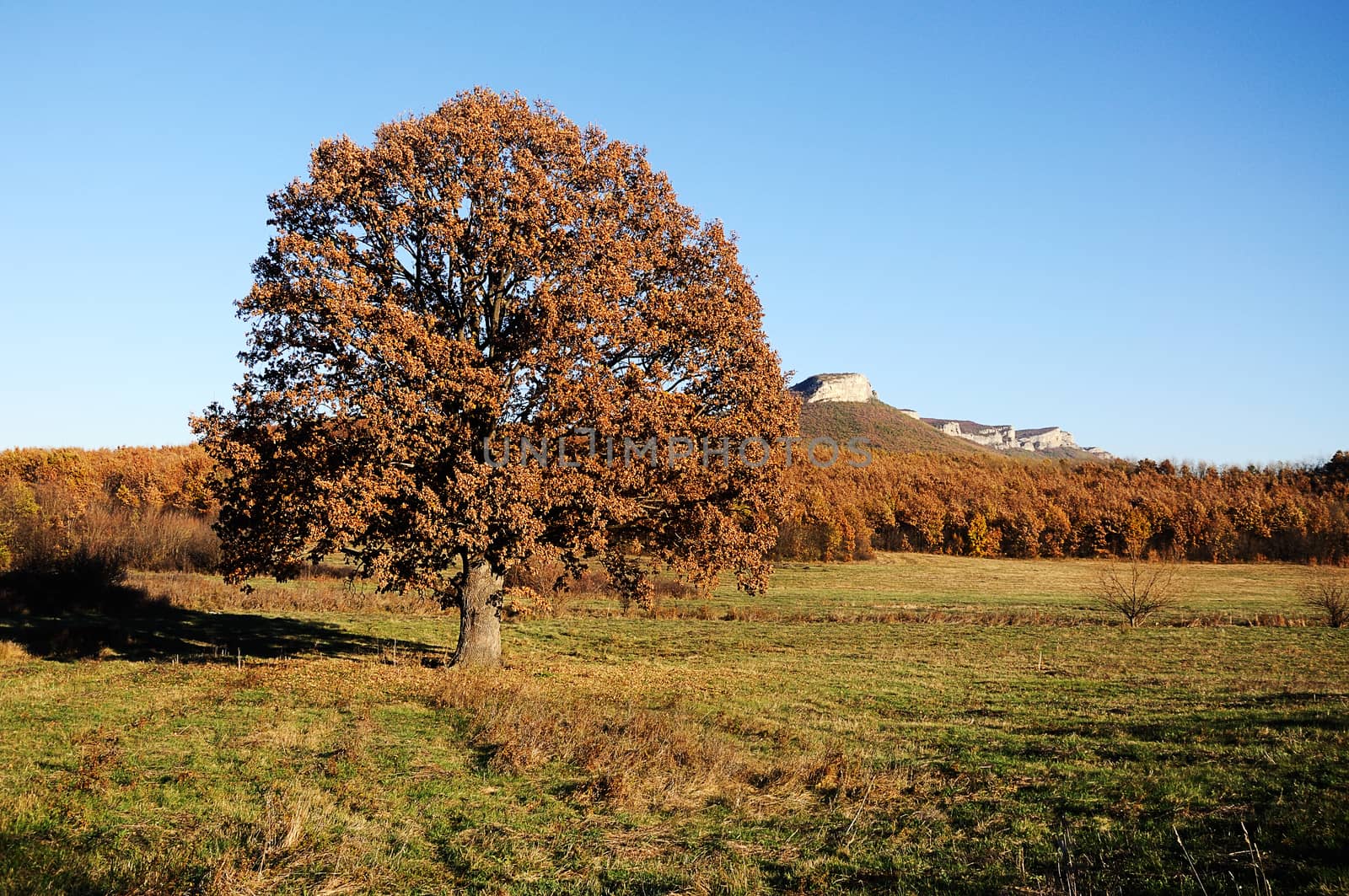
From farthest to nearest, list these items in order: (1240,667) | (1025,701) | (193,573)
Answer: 1. (193,573)
2. (1240,667)
3. (1025,701)

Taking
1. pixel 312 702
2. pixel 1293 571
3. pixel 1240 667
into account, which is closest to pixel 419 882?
pixel 312 702

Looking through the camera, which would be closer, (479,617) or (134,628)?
(479,617)

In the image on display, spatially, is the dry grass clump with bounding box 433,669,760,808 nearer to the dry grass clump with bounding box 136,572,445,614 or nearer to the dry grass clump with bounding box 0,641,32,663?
the dry grass clump with bounding box 0,641,32,663

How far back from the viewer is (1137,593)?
72.8 meters

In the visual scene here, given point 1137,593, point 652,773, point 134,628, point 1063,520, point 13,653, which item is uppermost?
point 1063,520

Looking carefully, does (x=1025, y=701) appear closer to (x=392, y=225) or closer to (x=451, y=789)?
(x=451, y=789)

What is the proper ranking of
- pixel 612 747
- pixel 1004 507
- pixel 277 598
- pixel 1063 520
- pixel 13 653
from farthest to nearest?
pixel 1004 507
pixel 1063 520
pixel 277 598
pixel 13 653
pixel 612 747

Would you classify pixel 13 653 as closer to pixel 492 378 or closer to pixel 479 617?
pixel 479 617

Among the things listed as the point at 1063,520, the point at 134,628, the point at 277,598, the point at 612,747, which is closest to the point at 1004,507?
the point at 1063,520

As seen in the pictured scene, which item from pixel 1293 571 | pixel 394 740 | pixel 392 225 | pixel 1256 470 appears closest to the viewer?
pixel 394 740

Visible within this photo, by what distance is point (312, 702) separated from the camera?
20625mm

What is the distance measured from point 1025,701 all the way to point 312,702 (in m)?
18.9

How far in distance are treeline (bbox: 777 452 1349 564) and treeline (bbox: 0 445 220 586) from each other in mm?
66485

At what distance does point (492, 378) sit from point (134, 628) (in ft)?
80.7
